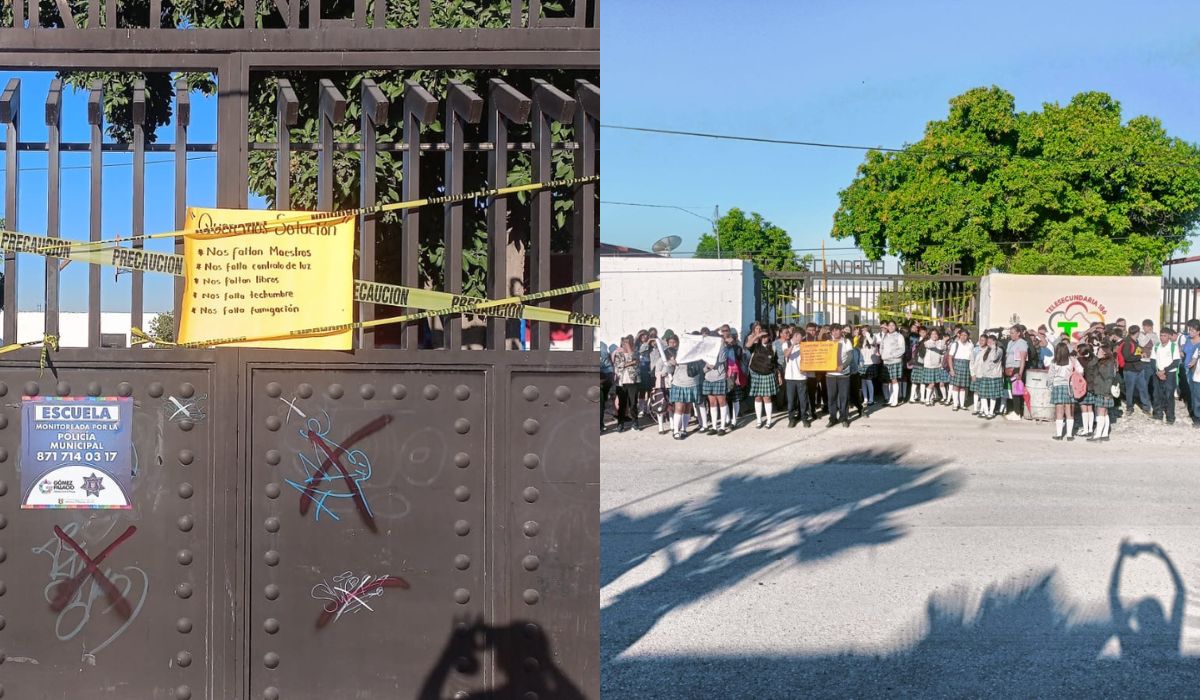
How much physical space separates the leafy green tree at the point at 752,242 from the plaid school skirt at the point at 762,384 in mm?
1407

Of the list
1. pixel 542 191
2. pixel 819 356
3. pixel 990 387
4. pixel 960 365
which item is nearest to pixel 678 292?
pixel 960 365

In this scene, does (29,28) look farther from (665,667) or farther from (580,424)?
(665,667)

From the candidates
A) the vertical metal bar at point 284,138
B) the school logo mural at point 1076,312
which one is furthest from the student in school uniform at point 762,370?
the vertical metal bar at point 284,138

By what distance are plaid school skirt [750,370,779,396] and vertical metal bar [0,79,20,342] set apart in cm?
1045

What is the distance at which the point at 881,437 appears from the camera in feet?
36.8

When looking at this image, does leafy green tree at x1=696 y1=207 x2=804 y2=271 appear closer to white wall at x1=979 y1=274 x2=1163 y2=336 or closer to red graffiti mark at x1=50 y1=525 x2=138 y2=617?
white wall at x1=979 y1=274 x2=1163 y2=336

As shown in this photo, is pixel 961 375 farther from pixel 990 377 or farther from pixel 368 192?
pixel 368 192

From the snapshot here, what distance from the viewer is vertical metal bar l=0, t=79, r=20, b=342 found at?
2551 millimetres

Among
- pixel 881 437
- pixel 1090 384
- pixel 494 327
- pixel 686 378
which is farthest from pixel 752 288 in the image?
pixel 494 327

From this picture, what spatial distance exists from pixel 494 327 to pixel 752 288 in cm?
867

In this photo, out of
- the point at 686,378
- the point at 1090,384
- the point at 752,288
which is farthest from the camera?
the point at 686,378

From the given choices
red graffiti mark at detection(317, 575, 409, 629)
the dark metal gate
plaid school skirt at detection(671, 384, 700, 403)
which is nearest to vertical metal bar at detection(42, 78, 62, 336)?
the dark metal gate

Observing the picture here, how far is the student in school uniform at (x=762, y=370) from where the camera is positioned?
12.3m

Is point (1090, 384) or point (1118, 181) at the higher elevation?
point (1118, 181)
